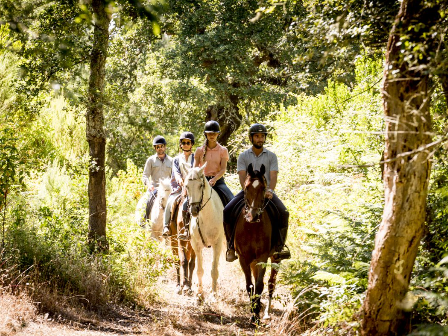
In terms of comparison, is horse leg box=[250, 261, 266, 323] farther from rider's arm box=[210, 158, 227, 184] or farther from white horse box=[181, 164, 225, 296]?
rider's arm box=[210, 158, 227, 184]

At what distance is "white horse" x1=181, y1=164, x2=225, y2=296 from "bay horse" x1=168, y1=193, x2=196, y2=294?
0.51 metres

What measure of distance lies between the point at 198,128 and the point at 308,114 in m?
9.15

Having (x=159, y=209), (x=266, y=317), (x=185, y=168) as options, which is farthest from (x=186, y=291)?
(x=159, y=209)

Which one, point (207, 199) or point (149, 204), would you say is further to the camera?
point (149, 204)

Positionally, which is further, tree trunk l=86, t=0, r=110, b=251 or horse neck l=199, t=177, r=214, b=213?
horse neck l=199, t=177, r=214, b=213

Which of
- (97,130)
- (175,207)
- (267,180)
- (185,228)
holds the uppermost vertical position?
(97,130)

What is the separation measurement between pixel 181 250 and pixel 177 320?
2.31 metres

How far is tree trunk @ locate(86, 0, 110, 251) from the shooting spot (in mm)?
8352

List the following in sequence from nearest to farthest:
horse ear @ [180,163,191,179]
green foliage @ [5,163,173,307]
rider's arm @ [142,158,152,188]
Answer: green foliage @ [5,163,173,307]
horse ear @ [180,163,191,179]
rider's arm @ [142,158,152,188]

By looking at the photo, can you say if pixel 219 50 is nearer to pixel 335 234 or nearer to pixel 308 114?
pixel 308 114

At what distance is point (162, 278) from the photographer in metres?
10.4

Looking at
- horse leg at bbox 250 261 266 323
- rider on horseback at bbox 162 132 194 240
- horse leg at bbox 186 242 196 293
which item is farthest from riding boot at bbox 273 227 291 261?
horse leg at bbox 186 242 196 293

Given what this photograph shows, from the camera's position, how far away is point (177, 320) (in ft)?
24.5

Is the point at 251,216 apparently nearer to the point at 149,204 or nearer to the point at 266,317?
the point at 266,317
